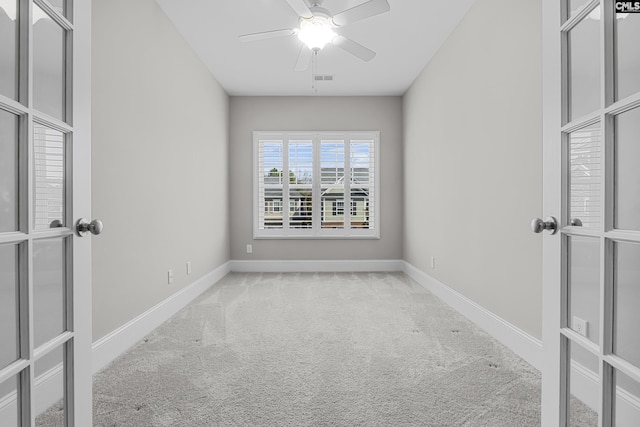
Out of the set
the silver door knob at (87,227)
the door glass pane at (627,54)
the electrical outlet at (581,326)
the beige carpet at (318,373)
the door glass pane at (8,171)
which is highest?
the door glass pane at (627,54)

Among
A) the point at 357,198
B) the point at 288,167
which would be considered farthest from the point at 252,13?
the point at 357,198

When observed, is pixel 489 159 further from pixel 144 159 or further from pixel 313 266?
pixel 313 266

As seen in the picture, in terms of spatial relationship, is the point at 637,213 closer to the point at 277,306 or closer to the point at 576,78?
the point at 576,78

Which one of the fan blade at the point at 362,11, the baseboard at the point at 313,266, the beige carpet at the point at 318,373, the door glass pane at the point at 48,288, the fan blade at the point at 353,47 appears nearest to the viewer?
the door glass pane at the point at 48,288

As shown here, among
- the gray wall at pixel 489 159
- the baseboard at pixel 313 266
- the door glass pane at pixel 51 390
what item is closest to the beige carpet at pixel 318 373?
the door glass pane at pixel 51 390

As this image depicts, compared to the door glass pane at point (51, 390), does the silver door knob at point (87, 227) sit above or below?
above

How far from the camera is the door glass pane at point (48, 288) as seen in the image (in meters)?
0.89

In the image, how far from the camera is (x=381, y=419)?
4.91 feet

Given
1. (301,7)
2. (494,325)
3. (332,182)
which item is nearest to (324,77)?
(332,182)

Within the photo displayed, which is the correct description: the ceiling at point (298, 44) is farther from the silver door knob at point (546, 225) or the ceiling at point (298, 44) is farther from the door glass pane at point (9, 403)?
the door glass pane at point (9, 403)

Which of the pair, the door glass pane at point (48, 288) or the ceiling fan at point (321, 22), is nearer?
the door glass pane at point (48, 288)

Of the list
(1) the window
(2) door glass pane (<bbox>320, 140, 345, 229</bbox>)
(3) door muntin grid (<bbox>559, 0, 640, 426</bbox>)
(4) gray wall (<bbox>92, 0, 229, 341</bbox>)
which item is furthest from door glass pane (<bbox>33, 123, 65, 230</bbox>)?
(2) door glass pane (<bbox>320, 140, 345, 229</bbox>)

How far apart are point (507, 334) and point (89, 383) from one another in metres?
2.36

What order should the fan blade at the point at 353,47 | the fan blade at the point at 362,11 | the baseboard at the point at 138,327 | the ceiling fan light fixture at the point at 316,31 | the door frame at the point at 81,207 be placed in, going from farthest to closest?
the fan blade at the point at 353,47, the ceiling fan light fixture at the point at 316,31, the fan blade at the point at 362,11, the baseboard at the point at 138,327, the door frame at the point at 81,207
